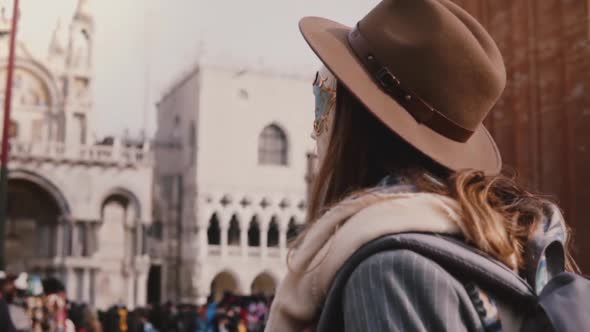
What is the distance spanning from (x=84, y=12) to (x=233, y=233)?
38.0 ft

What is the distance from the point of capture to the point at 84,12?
31.0 metres

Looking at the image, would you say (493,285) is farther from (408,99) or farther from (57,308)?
(57,308)

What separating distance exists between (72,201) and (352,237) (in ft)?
95.3

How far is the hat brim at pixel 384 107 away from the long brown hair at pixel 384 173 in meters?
0.03

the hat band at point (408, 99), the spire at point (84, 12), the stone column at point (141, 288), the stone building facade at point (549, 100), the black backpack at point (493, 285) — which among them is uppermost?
the spire at point (84, 12)

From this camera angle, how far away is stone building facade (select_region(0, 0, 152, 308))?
94.3 ft

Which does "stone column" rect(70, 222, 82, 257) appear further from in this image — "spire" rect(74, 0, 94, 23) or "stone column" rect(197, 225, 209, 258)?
"spire" rect(74, 0, 94, 23)

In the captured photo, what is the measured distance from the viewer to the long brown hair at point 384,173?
46.8 inches

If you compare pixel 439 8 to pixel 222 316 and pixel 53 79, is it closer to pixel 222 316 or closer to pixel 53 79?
pixel 222 316

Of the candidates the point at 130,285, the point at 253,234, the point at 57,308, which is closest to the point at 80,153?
the point at 130,285

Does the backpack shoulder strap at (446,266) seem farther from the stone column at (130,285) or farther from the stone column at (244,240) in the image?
the stone column at (244,240)

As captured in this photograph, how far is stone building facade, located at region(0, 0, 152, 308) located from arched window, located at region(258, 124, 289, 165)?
6.23m

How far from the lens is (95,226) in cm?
2912

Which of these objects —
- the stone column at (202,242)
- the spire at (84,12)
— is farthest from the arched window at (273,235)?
the spire at (84,12)
